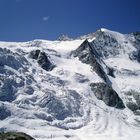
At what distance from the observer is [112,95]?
154250 millimetres

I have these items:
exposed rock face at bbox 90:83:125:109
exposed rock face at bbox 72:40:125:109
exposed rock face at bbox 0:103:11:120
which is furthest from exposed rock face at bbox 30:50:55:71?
exposed rock face at bbox 0:103:11:120

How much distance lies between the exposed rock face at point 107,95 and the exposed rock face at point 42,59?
21974mm

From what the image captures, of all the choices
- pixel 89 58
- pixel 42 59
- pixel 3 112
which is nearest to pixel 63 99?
pixel 3 112

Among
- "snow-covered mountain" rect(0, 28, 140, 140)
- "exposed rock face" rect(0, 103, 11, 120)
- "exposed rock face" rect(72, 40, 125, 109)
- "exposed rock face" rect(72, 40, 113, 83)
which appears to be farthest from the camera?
"exposed rock face" rect(72, 40, 113, 83)

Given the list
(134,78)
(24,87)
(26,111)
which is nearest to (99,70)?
(134,78)

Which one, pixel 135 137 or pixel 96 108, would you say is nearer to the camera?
pixel 135 137

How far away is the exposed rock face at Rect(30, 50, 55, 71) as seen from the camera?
533 ft

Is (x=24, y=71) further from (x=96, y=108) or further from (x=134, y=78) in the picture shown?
(x=134, y=78)

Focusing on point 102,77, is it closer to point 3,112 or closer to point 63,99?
point 63,99

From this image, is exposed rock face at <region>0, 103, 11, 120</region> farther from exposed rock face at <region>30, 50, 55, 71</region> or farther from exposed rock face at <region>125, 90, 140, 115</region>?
exposed rock face at <region>125, 90, 140, 115</region>

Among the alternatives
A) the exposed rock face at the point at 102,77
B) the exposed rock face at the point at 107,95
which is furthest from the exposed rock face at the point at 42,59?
the exposed rock face at the point at 107,95

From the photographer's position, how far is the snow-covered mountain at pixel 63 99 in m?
116

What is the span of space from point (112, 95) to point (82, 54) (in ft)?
118

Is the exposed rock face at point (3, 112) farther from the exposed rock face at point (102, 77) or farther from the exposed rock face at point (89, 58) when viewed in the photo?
the exposed rock face at point (89, 58)
